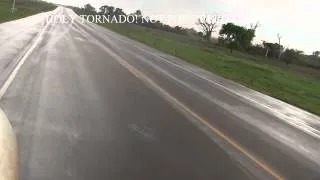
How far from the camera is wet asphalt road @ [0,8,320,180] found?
7.38 metres

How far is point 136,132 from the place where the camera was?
9453 mm

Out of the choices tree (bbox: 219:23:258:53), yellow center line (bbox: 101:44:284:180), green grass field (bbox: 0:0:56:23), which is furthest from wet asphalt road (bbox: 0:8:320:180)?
tree (bbox: 219:23:258:53)

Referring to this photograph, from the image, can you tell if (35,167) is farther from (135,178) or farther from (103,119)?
(103,119)

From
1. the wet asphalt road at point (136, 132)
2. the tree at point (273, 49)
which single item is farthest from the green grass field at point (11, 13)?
the tree at point (273, 49)

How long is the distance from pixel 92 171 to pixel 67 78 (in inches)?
317

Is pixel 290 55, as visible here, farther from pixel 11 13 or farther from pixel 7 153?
pixel 7 153

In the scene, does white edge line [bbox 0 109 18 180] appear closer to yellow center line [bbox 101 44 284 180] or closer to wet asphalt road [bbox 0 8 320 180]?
wet asphalt road [bbox 0 8 320 180]

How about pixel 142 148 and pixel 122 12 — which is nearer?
pixel 142 148

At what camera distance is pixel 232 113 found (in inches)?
542

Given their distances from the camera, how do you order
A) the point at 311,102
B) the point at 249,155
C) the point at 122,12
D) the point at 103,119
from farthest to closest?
the point at 122,12 < the point at 311,102 < the point at 103,119 < the point at 249,155

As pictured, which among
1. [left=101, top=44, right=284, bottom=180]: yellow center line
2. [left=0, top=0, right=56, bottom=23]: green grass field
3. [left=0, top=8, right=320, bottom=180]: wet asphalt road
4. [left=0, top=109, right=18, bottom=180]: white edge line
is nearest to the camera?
[left=0, top=109, right=18, bottom=180]: white edge line

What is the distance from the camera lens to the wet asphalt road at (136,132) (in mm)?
7379

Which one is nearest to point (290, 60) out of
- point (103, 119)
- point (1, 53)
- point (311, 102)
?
point (311, 102)

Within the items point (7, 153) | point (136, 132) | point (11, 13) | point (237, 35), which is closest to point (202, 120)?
point (136, 132)
